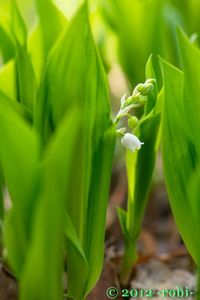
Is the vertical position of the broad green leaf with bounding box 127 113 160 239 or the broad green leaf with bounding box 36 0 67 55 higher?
the broad green leaf with bounding box 36 0 67 55

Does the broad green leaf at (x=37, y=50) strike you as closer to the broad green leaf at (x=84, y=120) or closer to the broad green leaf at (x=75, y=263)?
the broad green leaf at (x=84, y=120)

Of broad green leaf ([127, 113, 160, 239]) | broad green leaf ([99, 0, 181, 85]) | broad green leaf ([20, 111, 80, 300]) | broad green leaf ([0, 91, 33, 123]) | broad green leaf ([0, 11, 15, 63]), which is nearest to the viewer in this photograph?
broad green leaf ([20, 111, 80, 300])

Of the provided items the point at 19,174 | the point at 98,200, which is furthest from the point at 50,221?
the point at 98,200

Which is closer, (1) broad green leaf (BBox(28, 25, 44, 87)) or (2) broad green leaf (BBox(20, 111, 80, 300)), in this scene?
(2) broad green leaf (BBox(20, 111, 80, 300))

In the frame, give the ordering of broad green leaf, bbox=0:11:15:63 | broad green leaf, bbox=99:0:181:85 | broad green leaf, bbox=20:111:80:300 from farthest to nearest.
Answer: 1. broad green leaf, bbox=99:0:181:85
2. broad green leaf, bbox=0:11:15:63
3. broad green leaf, bbox=20:111:80:300

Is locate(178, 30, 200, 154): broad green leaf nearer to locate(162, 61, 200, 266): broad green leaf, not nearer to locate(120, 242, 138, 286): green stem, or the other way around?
locate(162, 61, 200, 266): broad green leaf

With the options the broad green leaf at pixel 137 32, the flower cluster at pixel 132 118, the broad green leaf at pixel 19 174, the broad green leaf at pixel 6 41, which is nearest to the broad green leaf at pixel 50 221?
the broad green leaf at pixel 19 174

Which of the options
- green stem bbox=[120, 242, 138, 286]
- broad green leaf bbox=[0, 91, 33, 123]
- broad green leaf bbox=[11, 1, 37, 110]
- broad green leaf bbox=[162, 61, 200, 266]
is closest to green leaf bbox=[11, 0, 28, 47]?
broad green leaf bbox=[11, 1, 37, 110]
